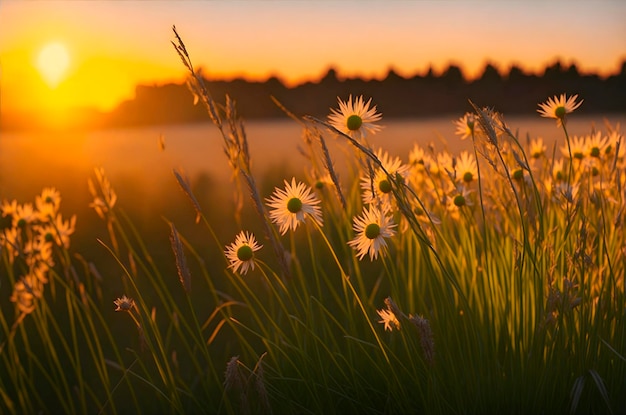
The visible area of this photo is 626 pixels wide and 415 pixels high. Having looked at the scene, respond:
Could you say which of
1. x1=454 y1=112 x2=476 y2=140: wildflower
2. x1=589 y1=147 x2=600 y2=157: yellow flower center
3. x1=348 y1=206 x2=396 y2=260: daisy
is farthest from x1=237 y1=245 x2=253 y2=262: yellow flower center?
x1=589 y1=147 x2=600 y2=157: yellow flower center

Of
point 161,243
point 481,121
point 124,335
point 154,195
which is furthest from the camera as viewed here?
point 154,195

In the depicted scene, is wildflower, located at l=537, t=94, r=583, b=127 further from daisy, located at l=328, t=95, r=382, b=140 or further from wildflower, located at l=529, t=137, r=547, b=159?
wildflower, located at l=529, t=137, r=547, b=159

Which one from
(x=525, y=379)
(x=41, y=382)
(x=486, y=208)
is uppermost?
(x=486, y=208)

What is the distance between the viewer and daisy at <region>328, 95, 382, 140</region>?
2139mm

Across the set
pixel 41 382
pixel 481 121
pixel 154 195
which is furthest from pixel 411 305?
pixel 154 195

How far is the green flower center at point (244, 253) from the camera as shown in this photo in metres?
1.92

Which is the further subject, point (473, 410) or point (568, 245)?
point (568, 245)

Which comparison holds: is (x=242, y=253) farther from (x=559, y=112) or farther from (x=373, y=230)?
(x=559, y=112)

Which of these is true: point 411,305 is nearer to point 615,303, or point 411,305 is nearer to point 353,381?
point 353,381

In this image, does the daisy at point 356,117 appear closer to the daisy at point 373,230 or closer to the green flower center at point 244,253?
the daisy at point 373,230

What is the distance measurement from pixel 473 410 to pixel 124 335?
232 cm

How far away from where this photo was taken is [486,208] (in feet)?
8.68

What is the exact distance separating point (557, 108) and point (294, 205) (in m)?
1.15

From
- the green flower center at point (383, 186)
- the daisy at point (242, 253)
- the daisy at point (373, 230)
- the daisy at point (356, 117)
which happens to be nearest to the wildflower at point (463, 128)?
the green flower center at point (383, 186)
